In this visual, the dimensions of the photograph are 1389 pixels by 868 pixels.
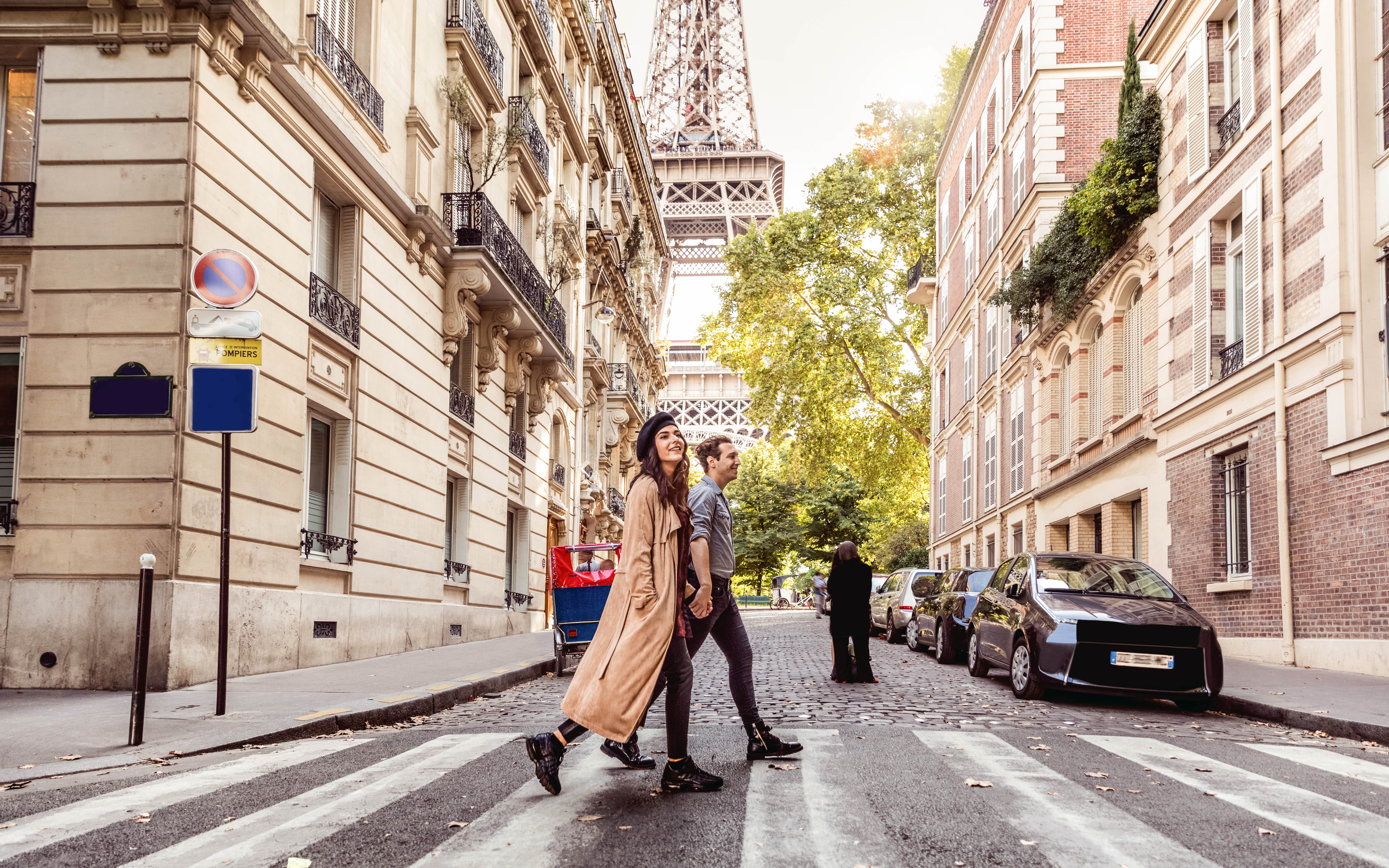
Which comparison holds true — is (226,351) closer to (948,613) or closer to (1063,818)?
(1063,818)

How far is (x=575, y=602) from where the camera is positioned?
1347 centimetres

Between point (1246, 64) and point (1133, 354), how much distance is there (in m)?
5.96

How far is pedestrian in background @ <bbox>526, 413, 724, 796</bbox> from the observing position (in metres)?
5.23

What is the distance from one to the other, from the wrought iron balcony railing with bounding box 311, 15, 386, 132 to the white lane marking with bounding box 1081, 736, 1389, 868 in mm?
11520

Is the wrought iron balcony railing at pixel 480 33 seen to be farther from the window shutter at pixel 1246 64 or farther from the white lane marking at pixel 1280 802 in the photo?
the white lane marking at pixel 1280 802

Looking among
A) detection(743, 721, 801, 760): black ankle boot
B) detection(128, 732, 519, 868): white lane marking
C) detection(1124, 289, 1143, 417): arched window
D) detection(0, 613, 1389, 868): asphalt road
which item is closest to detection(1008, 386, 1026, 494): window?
detection(1124, 289, 1143, 417): arched window

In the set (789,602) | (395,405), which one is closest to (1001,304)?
(395,405)

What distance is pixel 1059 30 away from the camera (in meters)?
26.4

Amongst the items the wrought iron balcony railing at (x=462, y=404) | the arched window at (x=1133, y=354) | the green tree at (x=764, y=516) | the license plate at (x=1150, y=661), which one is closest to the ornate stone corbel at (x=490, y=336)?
the wrought iron balcony railing at (x=462, y=404)

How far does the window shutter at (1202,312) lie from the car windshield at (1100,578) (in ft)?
20.6

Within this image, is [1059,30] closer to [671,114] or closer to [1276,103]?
[1276,103]

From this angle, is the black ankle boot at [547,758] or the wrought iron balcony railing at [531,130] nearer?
the black ankle boot at [547,758]

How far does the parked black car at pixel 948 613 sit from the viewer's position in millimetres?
15750

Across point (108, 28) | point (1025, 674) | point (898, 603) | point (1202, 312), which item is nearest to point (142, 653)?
point (108, 28)
